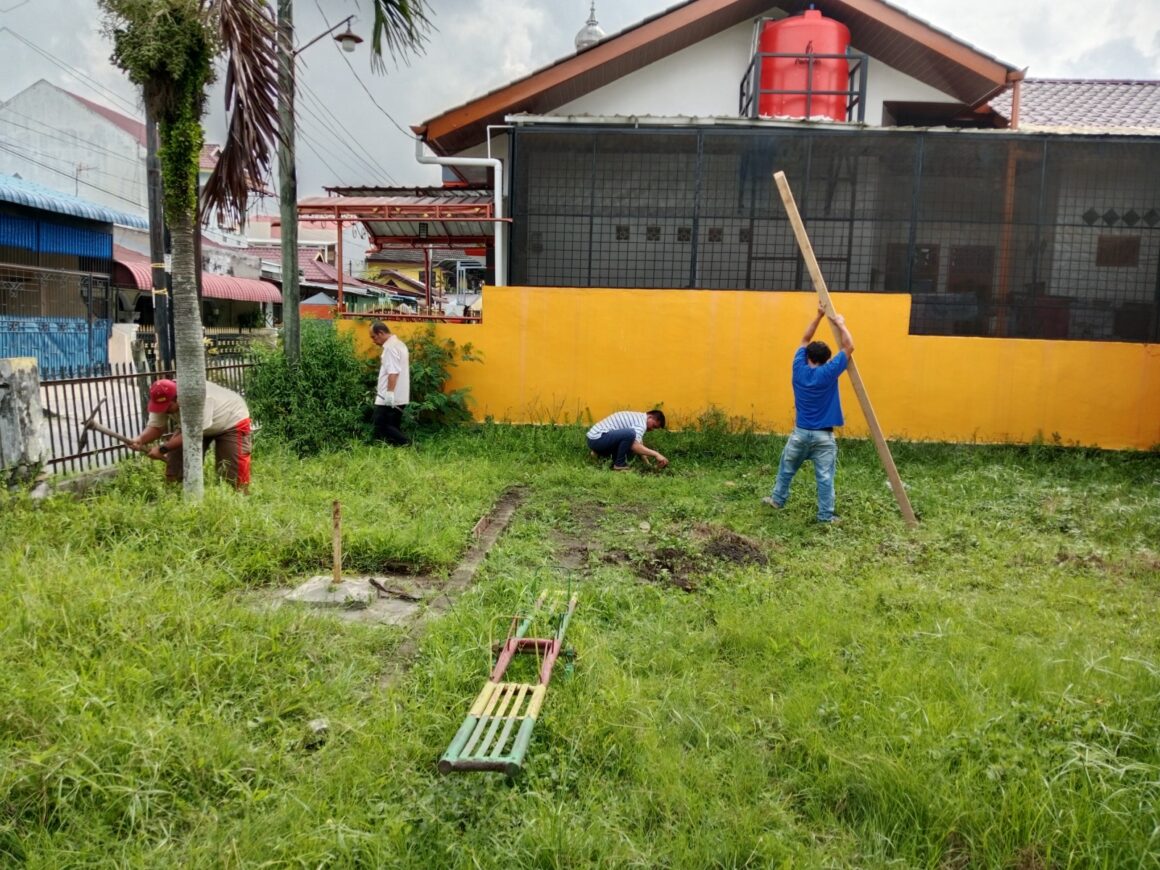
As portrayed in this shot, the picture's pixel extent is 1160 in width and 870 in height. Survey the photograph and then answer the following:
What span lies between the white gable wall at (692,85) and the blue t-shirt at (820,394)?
20.7 ft

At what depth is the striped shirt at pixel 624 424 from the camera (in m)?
8.80

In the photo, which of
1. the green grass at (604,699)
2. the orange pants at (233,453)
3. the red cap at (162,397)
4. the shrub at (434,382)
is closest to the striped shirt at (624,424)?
the shrub at (434,382)

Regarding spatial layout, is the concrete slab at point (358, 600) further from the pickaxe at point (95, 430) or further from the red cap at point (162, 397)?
the red cap at point (162, 397)

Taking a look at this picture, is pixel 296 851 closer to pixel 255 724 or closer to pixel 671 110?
pixel 255 724

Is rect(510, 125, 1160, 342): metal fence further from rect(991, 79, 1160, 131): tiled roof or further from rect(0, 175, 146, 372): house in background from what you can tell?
rect(0, 175, 146, 372): house in background

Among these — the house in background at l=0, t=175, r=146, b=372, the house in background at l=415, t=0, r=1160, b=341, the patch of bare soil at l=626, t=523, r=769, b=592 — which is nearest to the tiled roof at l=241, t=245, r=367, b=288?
the house in background at l=0, t=175, r=146, b=372

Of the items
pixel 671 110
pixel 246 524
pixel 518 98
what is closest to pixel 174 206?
pixel 246 524

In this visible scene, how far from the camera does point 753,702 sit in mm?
3541

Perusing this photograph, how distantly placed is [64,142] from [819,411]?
33.2 metres

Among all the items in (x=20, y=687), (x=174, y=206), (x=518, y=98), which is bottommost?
(x=20, y=687)

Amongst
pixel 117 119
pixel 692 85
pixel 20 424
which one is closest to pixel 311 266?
pixel 117 119

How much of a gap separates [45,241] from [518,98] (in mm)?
13853

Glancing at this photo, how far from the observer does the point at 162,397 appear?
260 inches

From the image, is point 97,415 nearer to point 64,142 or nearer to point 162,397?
point 162,397
